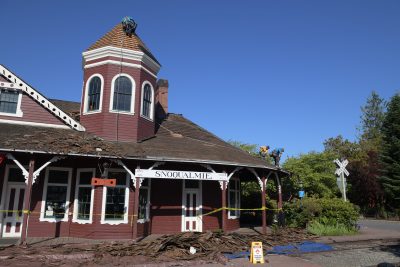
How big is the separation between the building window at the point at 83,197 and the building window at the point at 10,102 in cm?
390

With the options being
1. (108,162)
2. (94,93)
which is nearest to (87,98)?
(94,93)

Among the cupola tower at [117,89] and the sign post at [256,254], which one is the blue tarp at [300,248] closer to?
the sign post at [256,254]

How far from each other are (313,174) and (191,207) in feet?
52.4

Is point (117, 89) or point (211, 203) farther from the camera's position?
point (211, 203)

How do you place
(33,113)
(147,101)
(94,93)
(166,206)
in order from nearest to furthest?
(33,113), (166,206), (94,93), (147,101)

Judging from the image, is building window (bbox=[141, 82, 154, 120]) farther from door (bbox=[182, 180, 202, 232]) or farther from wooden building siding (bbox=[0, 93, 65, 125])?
wooden building siding (bbox=[0, 93, 65, 125])

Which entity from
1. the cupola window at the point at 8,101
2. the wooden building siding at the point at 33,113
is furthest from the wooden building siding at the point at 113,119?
the cupola window at the point at 8,101

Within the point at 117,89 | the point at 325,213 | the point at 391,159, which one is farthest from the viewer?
the point at 391,159

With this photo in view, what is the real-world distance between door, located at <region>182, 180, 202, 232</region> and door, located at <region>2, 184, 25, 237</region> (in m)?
7.14

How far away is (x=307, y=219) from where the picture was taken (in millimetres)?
18688

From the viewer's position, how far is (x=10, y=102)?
617 inches

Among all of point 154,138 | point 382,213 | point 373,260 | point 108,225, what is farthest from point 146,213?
point 382,213

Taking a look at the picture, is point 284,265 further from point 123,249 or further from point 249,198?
point 249,198

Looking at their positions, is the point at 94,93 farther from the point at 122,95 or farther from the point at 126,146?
the point at 126,146
